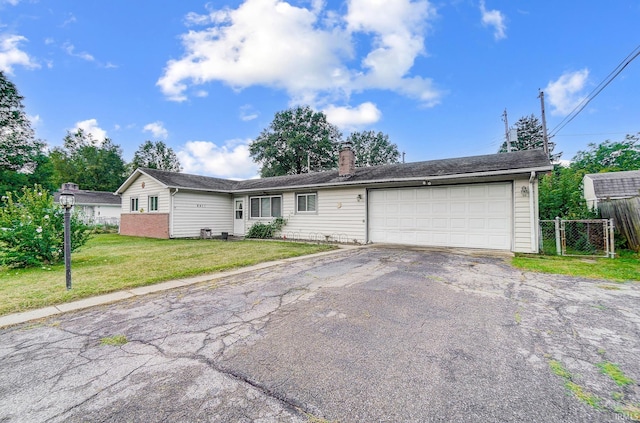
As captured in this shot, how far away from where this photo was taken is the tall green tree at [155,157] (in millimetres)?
44031

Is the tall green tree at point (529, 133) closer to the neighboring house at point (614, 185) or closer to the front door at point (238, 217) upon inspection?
the neighboring house at point (614, 185)

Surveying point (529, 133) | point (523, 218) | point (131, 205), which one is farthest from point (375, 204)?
point (529, 133)

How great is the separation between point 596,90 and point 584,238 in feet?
23.8

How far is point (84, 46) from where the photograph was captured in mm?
13031

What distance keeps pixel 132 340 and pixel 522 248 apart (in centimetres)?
1026

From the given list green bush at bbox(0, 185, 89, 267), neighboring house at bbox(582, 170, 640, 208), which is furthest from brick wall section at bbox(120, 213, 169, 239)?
neighboring house at bbox(582, 170, 640, 208)

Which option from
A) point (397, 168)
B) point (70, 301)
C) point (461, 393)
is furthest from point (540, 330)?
point (397, 168)

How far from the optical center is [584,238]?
8.63m

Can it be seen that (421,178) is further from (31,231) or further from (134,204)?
(134,204)

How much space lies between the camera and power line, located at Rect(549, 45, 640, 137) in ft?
26.9

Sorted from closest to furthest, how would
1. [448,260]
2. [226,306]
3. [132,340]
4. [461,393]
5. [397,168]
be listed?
[461,393] → [132,340] → [226,306] → [448,260] → [397,168]

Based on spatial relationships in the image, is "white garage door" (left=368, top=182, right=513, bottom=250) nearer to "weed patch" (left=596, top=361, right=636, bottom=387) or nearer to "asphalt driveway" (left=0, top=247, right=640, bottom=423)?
"asphalt driveway" (left=0, top=247, right=640, bottom=423)

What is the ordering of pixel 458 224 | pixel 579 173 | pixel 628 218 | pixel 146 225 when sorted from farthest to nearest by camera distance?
pixel 146 225
pixel 579 173
pixel 458 224
pixel 628 218

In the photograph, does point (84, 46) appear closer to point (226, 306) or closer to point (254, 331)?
point (226, 306)
